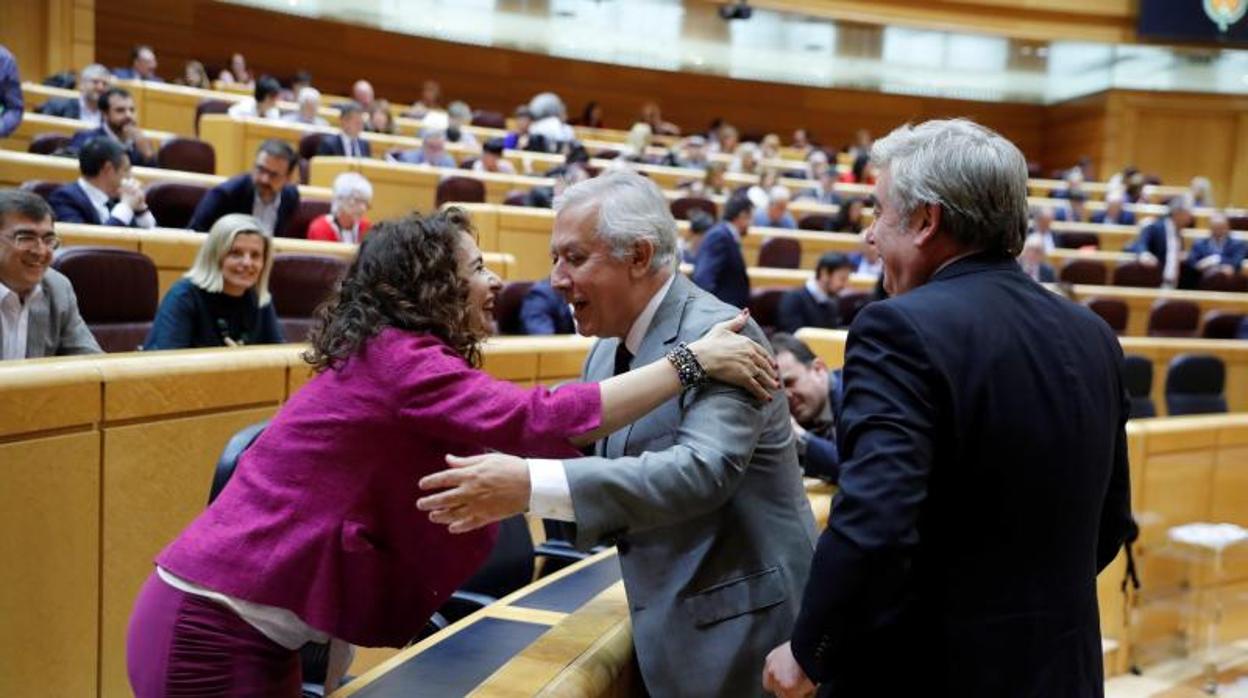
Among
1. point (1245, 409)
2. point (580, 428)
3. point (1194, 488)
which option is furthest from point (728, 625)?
point (1245, 409)

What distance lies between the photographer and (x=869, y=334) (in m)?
1.15

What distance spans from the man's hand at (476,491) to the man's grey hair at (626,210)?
0.29 metres

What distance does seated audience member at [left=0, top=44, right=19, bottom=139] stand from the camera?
5.09 metres

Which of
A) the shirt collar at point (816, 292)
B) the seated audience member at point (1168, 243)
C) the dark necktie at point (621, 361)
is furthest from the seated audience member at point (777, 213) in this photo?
the dark necktie at point (621, 361)

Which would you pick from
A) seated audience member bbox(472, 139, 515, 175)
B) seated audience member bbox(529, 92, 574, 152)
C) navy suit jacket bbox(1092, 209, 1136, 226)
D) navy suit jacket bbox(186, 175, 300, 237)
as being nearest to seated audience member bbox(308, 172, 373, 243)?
navy suit jacket bbox(186, 175, 300, 237)

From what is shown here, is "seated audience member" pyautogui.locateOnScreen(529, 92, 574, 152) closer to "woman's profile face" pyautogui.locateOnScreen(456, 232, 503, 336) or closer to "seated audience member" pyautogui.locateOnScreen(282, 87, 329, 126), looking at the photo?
"seated audience member" pyautogui.locateOnScreen(282, 87, 329, 126)

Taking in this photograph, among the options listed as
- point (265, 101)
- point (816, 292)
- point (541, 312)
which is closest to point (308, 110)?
point (265, 101)

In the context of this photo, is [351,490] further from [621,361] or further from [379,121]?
[379,121]

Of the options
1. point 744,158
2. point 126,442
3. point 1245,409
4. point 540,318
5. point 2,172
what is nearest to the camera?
point 126,442

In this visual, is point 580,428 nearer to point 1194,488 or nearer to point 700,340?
point 700,340

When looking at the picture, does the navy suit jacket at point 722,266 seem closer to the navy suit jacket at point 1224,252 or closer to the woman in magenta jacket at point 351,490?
the woman in magenta jacket at point 351,490

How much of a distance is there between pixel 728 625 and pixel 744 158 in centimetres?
963

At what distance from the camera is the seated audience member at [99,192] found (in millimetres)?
4305

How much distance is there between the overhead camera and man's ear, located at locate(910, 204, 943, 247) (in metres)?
11.5
